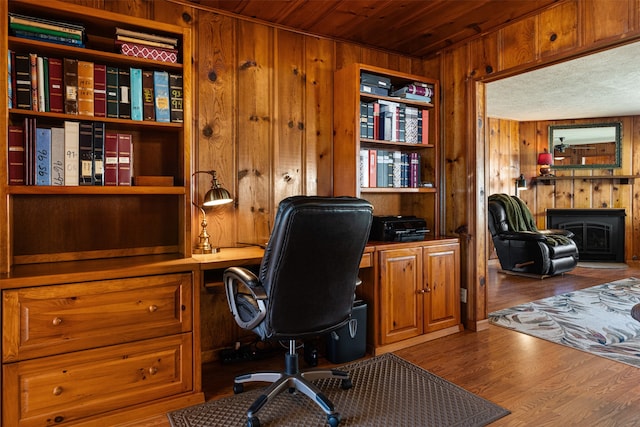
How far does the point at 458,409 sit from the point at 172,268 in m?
1.63

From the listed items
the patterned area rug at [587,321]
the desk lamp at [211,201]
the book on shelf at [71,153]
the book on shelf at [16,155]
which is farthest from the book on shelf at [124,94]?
the patterned area rug at [587,321]

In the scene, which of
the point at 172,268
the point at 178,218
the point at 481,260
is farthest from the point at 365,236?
the point at 481,260

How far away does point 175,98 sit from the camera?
2.29 m

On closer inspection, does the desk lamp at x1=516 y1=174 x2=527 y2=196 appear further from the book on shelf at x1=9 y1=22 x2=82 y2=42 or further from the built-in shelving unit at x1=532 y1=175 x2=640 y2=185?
the book on shelf at x1=9 y1=22 x2=82 y2=42

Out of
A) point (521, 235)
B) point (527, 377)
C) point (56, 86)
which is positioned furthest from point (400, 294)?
point (521, 235)

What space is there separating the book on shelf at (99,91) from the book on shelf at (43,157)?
0.83ft

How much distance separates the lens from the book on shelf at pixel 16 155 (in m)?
1.93

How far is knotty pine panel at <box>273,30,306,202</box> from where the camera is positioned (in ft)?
9.72

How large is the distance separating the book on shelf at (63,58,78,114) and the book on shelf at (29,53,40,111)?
120 millimetres

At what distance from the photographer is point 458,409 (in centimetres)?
207

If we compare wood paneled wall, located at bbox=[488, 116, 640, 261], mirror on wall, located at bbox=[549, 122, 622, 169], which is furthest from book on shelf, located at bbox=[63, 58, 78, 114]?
mirror on wall, located at bbox=[549, 122, 622, 169]

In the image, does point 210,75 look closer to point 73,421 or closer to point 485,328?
point 73,421

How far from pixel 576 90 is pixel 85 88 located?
537 cm

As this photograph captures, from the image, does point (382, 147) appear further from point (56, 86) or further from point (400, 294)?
point (56, 86)
